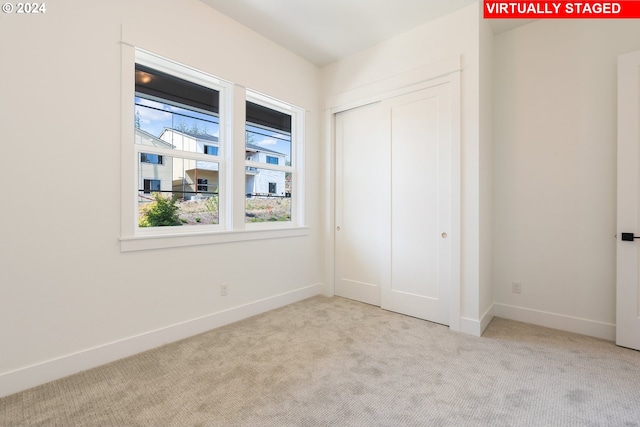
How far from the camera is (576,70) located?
104 inches

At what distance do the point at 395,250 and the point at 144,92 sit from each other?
2.85 metres

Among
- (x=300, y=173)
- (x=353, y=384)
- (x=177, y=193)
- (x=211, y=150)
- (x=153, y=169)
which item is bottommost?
(x=353, y=384)

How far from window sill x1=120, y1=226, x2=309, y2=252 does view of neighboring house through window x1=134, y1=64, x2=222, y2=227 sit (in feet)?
0.68

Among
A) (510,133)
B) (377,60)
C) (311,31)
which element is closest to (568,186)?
(510,133)

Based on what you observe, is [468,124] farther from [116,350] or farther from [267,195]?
[116,350]

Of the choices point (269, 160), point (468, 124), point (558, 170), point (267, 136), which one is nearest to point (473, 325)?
point (558, 170)

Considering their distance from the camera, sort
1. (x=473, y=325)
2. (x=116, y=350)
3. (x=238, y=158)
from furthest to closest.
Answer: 1. (x=238, y=158)
2. (x=473, y=325)
3. (x=116, y=350)

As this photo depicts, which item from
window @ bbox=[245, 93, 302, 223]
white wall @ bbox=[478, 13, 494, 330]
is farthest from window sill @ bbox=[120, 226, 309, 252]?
white wall @ bbox=[478, 13, 494, 330]

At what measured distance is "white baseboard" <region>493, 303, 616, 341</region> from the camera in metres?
2.50

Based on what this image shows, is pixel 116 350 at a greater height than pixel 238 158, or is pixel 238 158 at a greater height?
pixel 238 158

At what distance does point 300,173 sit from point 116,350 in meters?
2.52

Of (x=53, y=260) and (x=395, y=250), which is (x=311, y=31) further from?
(x=53, y=260)

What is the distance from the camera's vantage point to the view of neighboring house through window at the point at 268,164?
3258 millimetres

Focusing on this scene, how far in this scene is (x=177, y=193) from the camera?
8.66 feet
